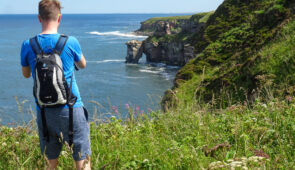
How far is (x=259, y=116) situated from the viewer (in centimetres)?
507

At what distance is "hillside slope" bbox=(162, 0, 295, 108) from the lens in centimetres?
1016

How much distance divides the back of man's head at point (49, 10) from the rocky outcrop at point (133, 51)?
9715 centimetres

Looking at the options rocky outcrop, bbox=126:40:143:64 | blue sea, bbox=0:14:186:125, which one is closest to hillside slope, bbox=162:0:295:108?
blue sea, bbox=0:14:186:125

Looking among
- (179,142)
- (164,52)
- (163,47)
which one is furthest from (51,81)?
(164,52)

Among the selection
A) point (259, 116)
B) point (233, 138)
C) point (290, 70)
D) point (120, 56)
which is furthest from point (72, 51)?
point (120, 56)

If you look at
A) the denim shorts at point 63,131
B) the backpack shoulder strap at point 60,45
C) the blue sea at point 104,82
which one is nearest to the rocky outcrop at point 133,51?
the blue sea at point 104,82

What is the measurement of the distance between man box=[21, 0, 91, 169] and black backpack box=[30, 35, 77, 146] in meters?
0.05

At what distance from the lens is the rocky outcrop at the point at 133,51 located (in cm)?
10068

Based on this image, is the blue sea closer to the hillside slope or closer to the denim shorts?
the hillside slope

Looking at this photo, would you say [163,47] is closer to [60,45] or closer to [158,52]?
[158,52]

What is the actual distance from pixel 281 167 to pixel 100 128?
2851 millimetres

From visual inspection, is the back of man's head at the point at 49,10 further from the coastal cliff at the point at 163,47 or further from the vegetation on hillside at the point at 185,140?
the coastal cliff at the point at 163,47

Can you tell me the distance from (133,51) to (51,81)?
99500mm

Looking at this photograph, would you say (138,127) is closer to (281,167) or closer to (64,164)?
(64,164)
